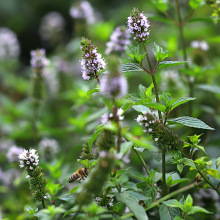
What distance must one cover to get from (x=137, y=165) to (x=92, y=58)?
1.07m

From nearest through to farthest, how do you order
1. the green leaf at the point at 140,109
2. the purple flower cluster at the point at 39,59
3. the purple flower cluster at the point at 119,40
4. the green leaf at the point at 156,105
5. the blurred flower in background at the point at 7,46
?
the green leaf at the point at 156,105 → the green leaf at the point at 140,109 → the purple flower cluster at the point at 119,40 → the purple flower cluster at the point at 39,59 → the blurred flower in background at the point at 7,46

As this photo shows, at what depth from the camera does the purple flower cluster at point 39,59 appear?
2.32 m

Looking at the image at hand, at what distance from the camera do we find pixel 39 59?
2.35 metres

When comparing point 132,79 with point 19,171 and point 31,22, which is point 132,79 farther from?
point 31,22

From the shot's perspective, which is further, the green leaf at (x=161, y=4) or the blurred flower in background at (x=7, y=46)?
the blurred flower in background at (x=7, y=46)

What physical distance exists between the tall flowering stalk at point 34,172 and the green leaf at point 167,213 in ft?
1.46

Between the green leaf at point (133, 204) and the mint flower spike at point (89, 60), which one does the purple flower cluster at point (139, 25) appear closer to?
the mint flower spike at point (89, 60)

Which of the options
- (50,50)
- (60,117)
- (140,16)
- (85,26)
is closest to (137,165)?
(140,16)

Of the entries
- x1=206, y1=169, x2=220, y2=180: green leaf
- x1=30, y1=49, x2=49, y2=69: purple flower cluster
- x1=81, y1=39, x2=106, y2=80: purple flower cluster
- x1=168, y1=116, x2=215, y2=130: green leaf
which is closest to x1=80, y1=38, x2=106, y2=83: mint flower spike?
x1=81, y1=39, x2=106, y2=80: purple flower cluster

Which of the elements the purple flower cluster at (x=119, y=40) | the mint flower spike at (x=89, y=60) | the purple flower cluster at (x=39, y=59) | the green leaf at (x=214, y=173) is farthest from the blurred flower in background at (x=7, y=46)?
the green leaf at (x=214, y=173)

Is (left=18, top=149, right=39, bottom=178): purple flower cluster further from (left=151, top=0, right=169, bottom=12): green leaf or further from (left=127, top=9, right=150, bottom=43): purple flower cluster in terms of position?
(left=151, top=0, right=169, bottom=12): green leaf

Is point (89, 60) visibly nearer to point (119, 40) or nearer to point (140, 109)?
point (140, 109)

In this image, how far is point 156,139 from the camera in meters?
1.11

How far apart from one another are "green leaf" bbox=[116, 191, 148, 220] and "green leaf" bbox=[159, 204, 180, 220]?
0.16 metres
